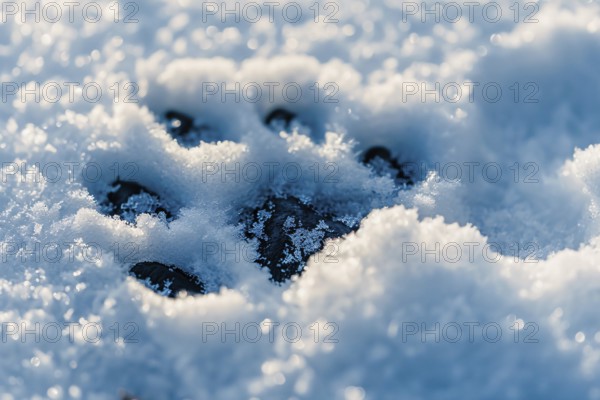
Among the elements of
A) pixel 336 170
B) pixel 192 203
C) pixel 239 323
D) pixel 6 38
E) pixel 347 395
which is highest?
pixel 6 38

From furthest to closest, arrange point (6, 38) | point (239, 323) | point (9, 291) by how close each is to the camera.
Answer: point (6, 38) < point (9, 291) < point (239, 323)

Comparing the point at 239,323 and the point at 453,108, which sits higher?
the point at 453,108

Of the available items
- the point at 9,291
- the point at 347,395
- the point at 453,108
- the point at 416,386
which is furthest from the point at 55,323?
the point at 453,108

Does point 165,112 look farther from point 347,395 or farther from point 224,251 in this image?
point 347,395

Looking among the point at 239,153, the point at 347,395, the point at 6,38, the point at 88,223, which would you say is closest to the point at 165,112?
the point at 239,153

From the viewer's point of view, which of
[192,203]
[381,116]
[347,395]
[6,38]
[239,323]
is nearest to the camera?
[347,395]

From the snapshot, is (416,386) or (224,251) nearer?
(416,386)

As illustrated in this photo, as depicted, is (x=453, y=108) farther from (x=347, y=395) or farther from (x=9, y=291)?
(x=9, y=291)
